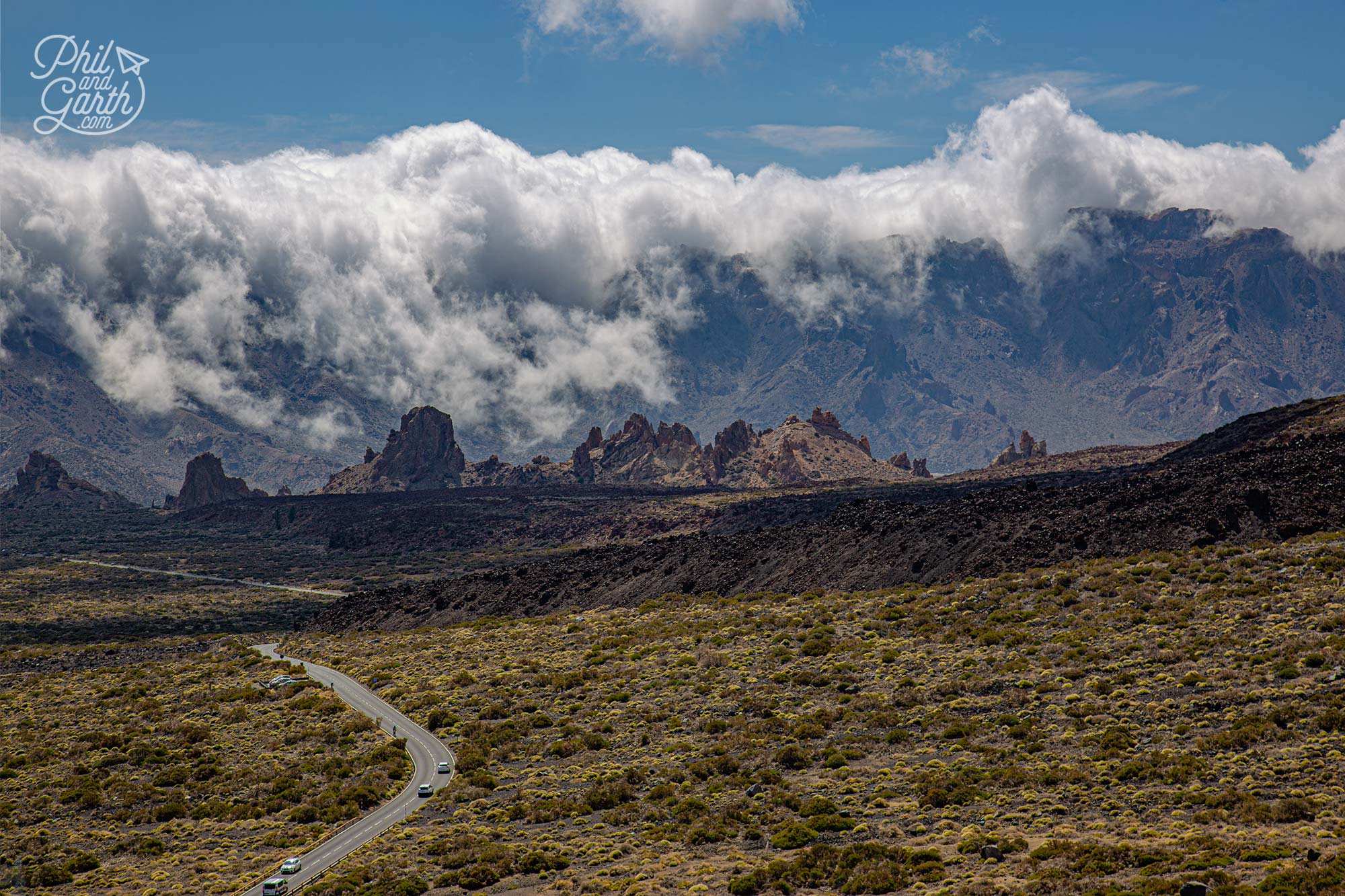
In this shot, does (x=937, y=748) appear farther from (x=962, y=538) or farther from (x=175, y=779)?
(x=962, y=538)

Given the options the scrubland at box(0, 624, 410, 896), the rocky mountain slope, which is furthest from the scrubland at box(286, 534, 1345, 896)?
the rocky mountain slope

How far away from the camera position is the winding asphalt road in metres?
47.5

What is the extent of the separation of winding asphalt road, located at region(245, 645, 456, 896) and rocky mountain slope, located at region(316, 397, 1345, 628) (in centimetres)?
3729

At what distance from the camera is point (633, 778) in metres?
54.7

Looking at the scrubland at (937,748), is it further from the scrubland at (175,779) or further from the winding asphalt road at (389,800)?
the scrubland at (175,779)

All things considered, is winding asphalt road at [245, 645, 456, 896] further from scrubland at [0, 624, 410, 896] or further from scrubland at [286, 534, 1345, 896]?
scrubland at [286, 534, 1345, 896]

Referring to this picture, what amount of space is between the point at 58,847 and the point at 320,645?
62640 millimetres

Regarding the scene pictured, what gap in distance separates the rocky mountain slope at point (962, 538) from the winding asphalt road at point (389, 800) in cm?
3729

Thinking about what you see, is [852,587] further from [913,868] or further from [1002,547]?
[913,868]

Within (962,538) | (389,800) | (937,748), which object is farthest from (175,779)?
(962,538)

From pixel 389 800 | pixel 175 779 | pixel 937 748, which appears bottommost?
pixel 389 800

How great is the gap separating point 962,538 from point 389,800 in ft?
179

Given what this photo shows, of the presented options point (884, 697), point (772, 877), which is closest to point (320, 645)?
point (884, 697)

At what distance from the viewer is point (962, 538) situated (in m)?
96.2
